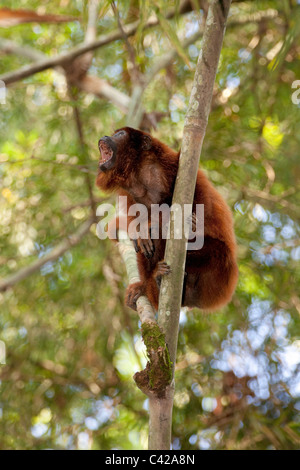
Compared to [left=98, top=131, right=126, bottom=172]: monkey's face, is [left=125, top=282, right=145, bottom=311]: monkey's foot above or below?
below

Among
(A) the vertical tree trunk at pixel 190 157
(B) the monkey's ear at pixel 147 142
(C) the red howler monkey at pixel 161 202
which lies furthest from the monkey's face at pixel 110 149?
(A) the vertical tree trunk at pixel 190 157

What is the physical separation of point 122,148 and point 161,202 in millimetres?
577

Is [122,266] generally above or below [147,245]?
below

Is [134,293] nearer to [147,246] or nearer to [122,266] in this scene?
[147,246]

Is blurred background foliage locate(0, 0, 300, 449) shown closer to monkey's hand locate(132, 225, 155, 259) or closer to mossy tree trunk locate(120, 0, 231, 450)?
monkey's hand locate(132, 225, 155, 259)

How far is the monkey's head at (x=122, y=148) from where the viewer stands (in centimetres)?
399

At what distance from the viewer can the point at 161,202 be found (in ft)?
12.6

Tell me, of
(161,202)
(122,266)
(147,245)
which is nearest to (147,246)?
(147,245)

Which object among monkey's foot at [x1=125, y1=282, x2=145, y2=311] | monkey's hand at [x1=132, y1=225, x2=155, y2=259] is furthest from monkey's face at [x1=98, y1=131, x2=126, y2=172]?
monkey's foot at [x1=125, y1=282, x2=145, y2=311]

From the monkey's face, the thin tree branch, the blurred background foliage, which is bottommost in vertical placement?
the blurred background foliage

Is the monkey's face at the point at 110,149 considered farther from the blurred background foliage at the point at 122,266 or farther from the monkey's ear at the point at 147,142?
the blurred background foliage at the point at 122,266

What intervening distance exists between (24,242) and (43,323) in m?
1.07

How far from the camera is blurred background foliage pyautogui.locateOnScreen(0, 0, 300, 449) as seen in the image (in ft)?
17.9

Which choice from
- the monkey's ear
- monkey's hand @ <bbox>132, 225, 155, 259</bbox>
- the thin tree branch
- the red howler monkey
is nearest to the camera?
monkey's hand @ <bbox>132, 225, 155, 259</bbox>
